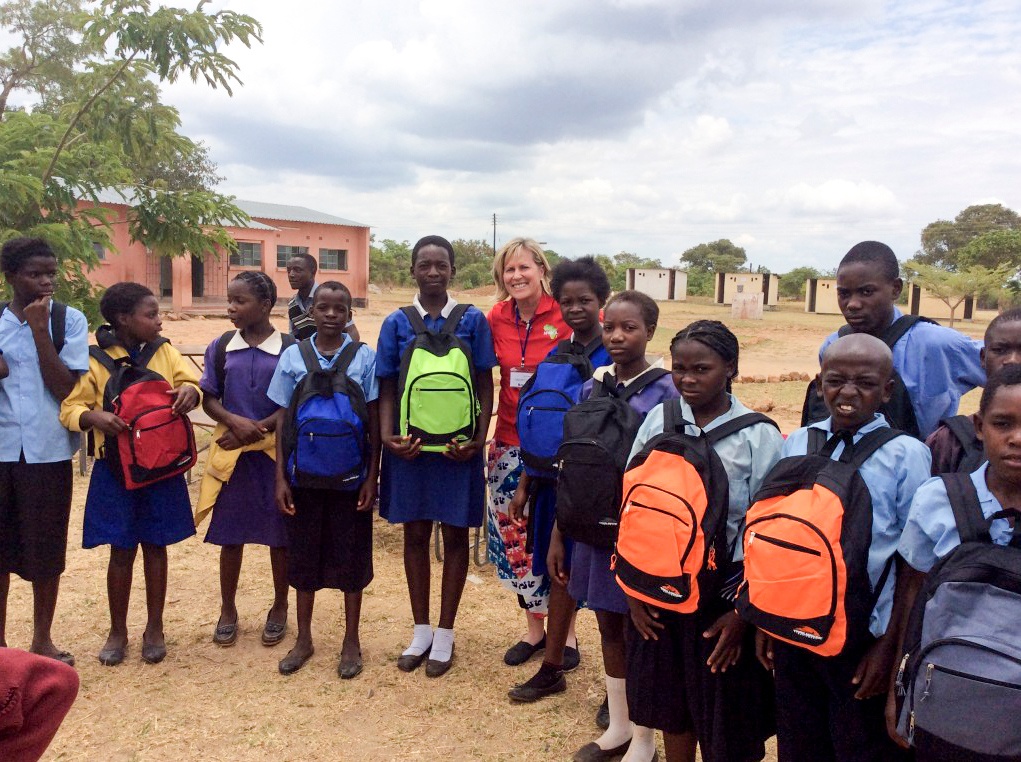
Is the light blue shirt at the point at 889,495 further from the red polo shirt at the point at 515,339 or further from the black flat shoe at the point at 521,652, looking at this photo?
the black flat shoe at the point at 521,652

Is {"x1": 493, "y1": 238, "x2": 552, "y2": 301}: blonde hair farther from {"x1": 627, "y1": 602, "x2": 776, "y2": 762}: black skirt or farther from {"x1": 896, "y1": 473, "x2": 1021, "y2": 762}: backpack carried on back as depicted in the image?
{"x1": 896, "y1": 473, "x2": 1021, "y2": 762}: backpack carried on back

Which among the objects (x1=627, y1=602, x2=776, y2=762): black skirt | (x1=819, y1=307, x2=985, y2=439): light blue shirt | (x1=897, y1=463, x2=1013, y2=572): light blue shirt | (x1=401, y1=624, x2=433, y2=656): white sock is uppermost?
(x1=819, y1=307, x2=985, y2=439): light blue shirt

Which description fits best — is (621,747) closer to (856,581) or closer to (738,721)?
(738,721)

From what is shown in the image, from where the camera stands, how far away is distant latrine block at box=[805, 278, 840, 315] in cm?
3909

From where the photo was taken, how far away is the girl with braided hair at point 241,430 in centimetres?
361

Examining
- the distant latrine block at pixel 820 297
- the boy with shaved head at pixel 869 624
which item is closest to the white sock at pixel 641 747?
the boy with shaved head at pixel 869 624

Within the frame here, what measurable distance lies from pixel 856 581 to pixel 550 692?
5.95ft

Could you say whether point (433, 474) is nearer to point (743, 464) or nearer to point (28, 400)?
point (743, 464)

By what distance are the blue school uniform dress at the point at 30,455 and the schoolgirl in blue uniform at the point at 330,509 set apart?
36.2 inches

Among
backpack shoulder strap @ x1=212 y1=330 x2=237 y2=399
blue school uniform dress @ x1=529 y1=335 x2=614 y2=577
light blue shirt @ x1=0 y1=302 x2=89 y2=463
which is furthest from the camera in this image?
backpack shoulder strap @ x1=212 y1=330 x2=237 y2=399

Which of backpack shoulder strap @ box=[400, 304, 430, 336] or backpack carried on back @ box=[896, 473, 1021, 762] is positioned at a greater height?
backpack shoulder strap @ box=[400, 304, 430, 336]

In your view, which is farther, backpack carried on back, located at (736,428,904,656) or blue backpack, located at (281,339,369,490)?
blue backpack, located at (281,339,369,490)

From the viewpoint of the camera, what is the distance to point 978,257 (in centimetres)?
3897

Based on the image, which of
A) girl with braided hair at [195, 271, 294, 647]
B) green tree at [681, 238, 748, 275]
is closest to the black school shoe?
girl with braided hair at [195, 271, 294, 647]
